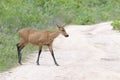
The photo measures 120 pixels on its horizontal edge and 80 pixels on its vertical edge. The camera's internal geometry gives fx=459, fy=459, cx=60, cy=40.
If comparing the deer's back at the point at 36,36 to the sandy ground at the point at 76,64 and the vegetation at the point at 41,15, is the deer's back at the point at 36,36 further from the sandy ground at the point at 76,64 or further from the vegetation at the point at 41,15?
the vegetation at the point at 41,15

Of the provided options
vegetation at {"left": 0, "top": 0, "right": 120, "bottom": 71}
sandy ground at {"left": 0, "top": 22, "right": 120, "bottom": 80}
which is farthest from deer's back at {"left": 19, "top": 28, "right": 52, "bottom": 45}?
vegetation at {"left": 0, "top": 0, "right": 120, "bottom": 71}

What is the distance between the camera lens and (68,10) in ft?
114

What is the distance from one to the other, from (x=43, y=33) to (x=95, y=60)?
7.03ft

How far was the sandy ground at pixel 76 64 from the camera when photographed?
11531 millimetres

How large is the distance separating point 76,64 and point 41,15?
1381 cm

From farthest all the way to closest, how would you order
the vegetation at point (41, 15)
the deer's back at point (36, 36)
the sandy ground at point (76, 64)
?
the vegetation at point (41, 15), the deer's back at point (36, 36), the sandy ground at point (76, 64)

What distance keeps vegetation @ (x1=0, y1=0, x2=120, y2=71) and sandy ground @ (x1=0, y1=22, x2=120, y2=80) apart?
0.92m

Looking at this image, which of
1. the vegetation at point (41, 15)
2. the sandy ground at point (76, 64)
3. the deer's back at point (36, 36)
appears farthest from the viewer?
the vegetation at point (41, 15)

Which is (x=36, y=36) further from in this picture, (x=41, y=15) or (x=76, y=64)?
(x=41, y=15)

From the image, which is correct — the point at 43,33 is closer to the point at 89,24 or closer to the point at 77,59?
the point at 77,59


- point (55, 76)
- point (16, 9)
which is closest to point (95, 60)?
point (55, 76)

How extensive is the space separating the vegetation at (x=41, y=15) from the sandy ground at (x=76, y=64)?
3.03 feet

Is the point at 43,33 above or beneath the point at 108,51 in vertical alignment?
above

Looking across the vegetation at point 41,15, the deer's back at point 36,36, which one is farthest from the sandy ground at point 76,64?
the vegetation at point 41,15
